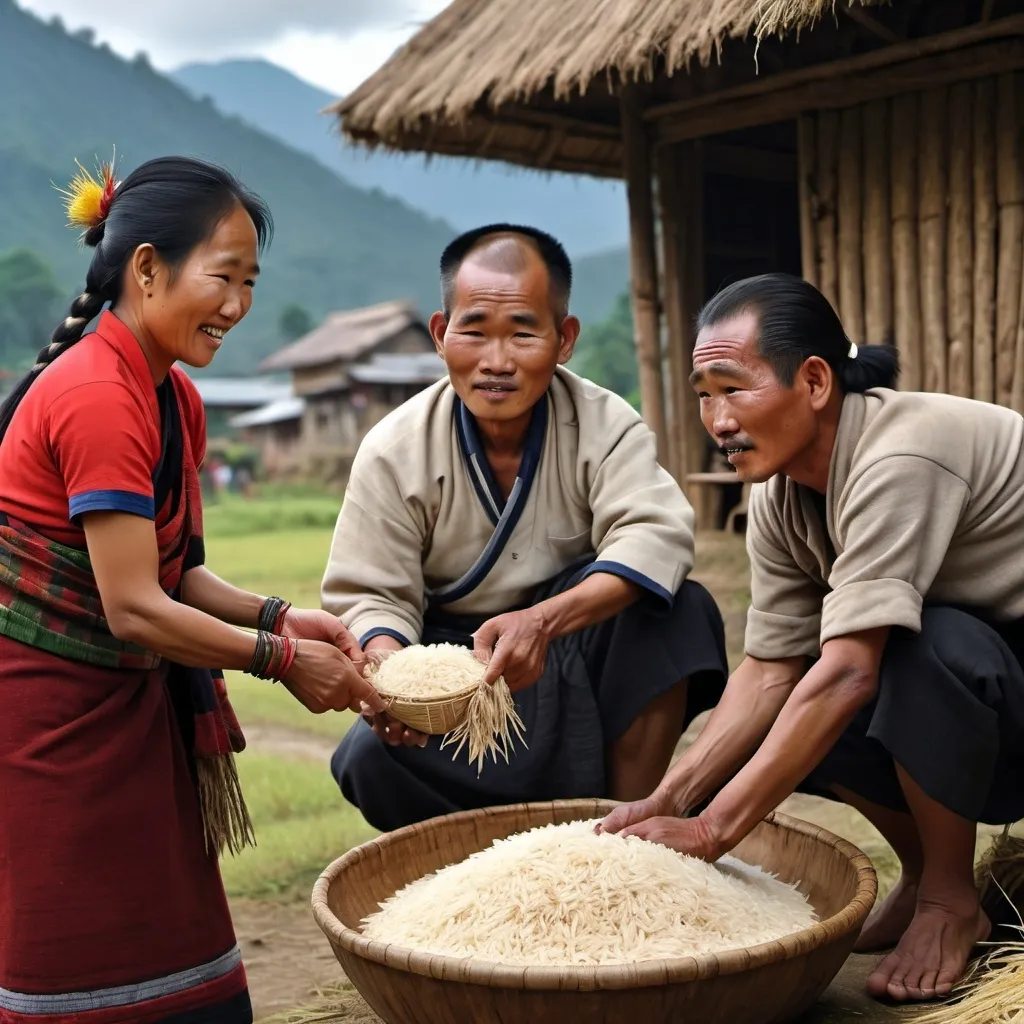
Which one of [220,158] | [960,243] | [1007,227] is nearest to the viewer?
[1007,227]

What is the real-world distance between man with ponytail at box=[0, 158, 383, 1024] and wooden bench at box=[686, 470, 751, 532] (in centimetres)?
381

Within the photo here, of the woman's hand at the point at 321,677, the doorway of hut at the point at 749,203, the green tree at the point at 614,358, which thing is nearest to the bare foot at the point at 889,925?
the woman's hand at the point at 321,677

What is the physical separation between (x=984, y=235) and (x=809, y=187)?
0.89m

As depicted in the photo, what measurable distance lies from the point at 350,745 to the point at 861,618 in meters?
1.29

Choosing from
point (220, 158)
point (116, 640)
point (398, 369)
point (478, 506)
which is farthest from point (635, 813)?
point (220, 158)

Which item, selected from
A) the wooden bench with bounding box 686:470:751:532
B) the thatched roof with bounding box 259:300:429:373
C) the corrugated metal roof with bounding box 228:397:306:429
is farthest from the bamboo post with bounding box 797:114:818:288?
the corrugated metal roof with bounding box 228:397:306:429

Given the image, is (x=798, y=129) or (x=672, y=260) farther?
(x=672, y=260)

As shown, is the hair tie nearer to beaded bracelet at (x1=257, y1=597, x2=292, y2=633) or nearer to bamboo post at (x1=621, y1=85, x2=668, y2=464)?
beaded bracelet at (x1=257, y1=597, x2=292, y2=633)

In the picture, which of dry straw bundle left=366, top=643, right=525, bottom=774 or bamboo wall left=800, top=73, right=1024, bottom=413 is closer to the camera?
dry straw bundle left=366, top=643, right=525, bottom=774

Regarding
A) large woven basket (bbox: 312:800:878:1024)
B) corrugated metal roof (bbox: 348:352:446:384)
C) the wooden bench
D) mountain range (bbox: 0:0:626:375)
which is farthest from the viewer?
mountain range (bbox: 0:0:626:375)

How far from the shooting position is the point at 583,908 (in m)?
2.19

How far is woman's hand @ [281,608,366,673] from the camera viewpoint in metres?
2.66

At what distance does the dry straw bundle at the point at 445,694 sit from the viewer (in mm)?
2586

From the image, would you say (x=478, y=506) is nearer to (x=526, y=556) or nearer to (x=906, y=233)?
(x=526, y=556)
